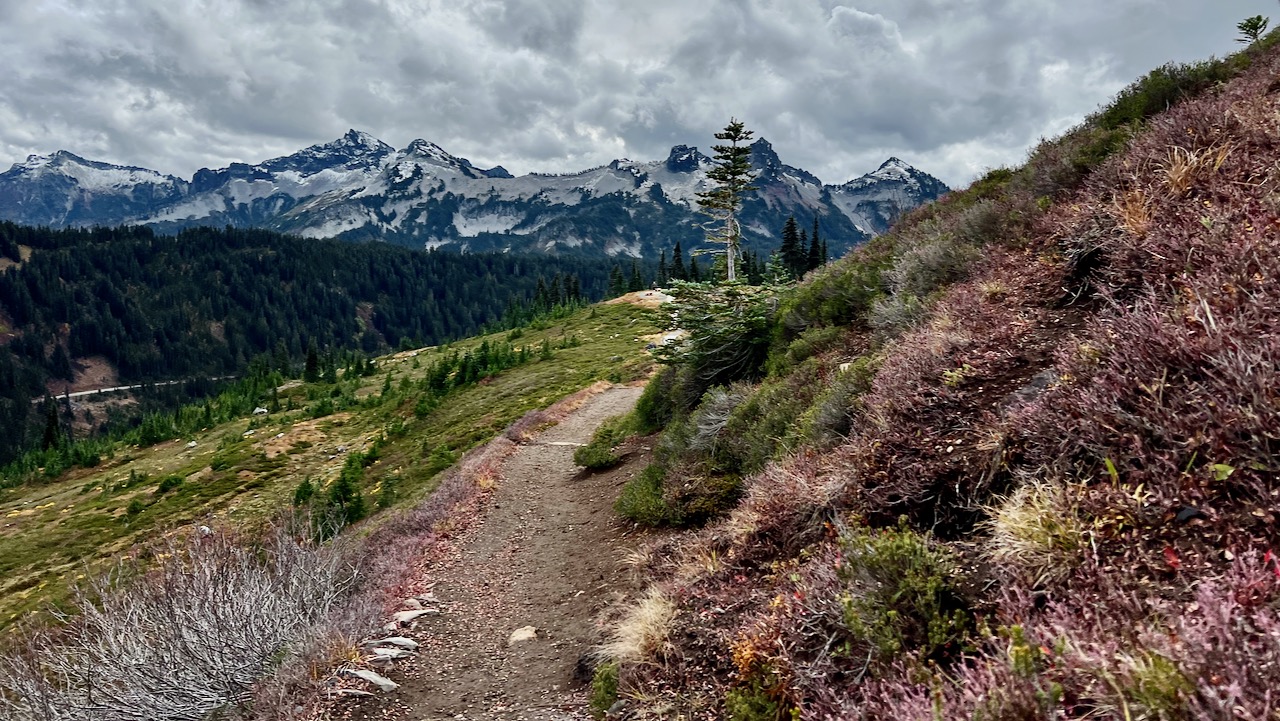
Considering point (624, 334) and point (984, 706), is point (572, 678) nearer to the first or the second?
point (984, 706)

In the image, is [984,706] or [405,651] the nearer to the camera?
[984,706]

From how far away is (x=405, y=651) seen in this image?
26.1ft

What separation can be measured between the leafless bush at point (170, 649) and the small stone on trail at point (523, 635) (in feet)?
7.66

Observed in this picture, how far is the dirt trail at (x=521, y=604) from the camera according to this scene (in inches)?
263

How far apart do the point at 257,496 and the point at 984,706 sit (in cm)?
3007

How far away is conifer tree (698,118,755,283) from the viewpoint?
126ft

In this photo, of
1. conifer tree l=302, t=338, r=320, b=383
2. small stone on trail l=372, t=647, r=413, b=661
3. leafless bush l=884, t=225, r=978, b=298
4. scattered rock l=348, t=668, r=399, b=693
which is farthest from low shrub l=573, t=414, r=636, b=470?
conifer tree l=302, t=338, r=320, b=383

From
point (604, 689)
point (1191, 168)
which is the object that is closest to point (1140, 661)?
point (604, 689)

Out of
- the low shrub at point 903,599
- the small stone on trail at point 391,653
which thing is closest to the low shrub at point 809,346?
the low shrub at point 903,599

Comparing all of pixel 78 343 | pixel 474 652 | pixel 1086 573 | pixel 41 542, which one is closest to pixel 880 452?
pixel 1086 573

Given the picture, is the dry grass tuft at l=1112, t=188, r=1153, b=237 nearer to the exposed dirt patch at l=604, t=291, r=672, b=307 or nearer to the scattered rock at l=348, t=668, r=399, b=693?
the scattered rock at l=348, t=668, r=399, b=693

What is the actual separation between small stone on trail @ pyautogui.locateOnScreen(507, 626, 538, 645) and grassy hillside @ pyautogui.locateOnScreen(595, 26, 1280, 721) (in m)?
1.76

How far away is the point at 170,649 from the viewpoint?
253 inches

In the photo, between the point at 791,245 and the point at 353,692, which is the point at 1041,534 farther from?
the point at 791,245
